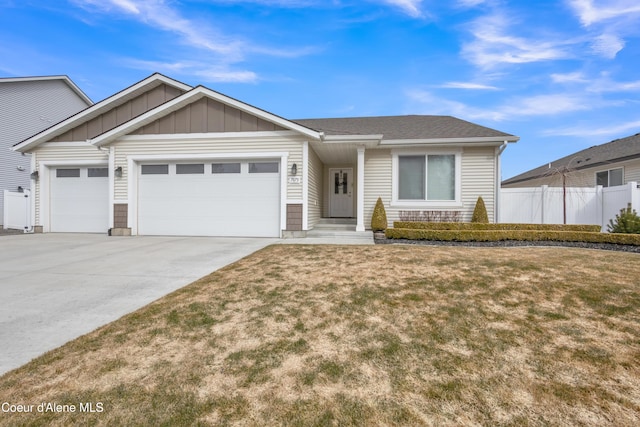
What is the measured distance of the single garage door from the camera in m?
9.63

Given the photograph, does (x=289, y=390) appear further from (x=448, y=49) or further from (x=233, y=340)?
(x=448, y=49)

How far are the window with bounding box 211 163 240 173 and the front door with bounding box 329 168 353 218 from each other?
4333 millimetres

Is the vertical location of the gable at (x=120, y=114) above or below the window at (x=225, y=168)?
above

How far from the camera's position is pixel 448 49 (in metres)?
11.0

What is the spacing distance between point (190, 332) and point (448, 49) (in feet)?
41.0

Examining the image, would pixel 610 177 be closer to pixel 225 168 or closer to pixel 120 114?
pixel 225 168

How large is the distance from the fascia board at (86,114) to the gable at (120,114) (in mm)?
172

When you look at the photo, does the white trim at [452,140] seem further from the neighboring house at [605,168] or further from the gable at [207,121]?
the neighboring house at [605,168]

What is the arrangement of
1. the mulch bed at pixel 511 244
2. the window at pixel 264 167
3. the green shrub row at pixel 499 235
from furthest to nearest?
the window at pixel 264 167, the green shrub row at pixel 499 235, the mulch bed at pixel 511 244

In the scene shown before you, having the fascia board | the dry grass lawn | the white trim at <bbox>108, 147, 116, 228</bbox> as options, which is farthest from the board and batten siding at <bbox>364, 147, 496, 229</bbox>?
the white trim at <bbox>108, 147, 116, 228</bbox>

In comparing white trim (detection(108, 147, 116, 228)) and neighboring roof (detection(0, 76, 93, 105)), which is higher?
neighboring roof (detection(0, 76, 93, 105))

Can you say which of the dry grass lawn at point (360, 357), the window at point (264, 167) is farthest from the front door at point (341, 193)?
the dry grass lawn at point (360, 357)

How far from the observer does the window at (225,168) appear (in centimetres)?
973

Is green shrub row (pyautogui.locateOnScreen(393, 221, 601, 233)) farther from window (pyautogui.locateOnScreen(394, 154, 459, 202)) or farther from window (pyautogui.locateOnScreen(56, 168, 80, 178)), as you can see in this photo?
window (pyautogui.locateOnScreen(56, 168, 80, 178))
